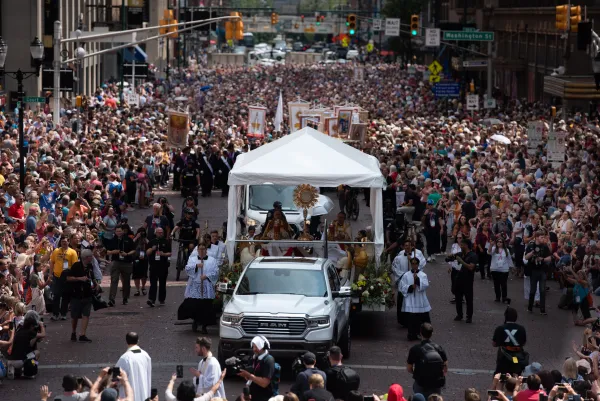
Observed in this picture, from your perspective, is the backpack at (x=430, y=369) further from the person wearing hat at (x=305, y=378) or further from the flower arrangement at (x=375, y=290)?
the flower arrangement at (x=375, y=290)


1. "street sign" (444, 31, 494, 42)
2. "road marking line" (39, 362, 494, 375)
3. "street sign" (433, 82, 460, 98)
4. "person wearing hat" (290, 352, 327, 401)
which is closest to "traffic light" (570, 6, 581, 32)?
"road marking line" (39, 362, 494, 375)

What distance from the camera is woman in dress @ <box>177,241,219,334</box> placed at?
68.2 feet

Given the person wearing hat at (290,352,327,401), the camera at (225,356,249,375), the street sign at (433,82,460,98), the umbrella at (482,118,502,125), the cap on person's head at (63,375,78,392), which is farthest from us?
the street sign at (433,82,460,98)

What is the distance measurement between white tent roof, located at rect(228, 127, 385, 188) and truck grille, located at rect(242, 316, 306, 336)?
4475 millimetres

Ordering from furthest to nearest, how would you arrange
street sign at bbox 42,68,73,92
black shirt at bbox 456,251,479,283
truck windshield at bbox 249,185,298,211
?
street sign at bbox 42,68,73,92
truck windshield at bbox 249,185,298,211
black shirt at bbox 456,251,479,283

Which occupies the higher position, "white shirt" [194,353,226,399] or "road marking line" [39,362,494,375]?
"white shirt" [194,353,226,399]

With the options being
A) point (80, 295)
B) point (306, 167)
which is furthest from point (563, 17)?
point (80, 295)

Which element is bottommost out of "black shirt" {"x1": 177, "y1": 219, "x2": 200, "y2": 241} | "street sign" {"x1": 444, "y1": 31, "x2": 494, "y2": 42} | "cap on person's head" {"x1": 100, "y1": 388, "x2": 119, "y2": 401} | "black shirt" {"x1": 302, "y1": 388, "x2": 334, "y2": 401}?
"black shirt" {"x1": 177, "y1": 219, "x2": 200, "y2": 241}

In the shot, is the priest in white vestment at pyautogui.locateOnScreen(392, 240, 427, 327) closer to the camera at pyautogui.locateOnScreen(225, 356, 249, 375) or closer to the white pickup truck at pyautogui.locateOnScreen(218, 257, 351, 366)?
the white pickup truck at pyautogui.locateOnScreen(218, 257, 351, 366)

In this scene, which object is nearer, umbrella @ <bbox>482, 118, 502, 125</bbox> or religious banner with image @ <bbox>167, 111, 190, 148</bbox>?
religious banner with image @ <bbox>167, 111, 190, 148</bbox>

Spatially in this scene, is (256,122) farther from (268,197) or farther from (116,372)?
(116,372)

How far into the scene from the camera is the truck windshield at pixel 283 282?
18.4 meters

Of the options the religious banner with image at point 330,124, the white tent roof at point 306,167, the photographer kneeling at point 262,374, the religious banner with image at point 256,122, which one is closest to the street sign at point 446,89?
the religious banner with image at point 330,124

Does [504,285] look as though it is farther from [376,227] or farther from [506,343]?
[506,343]
